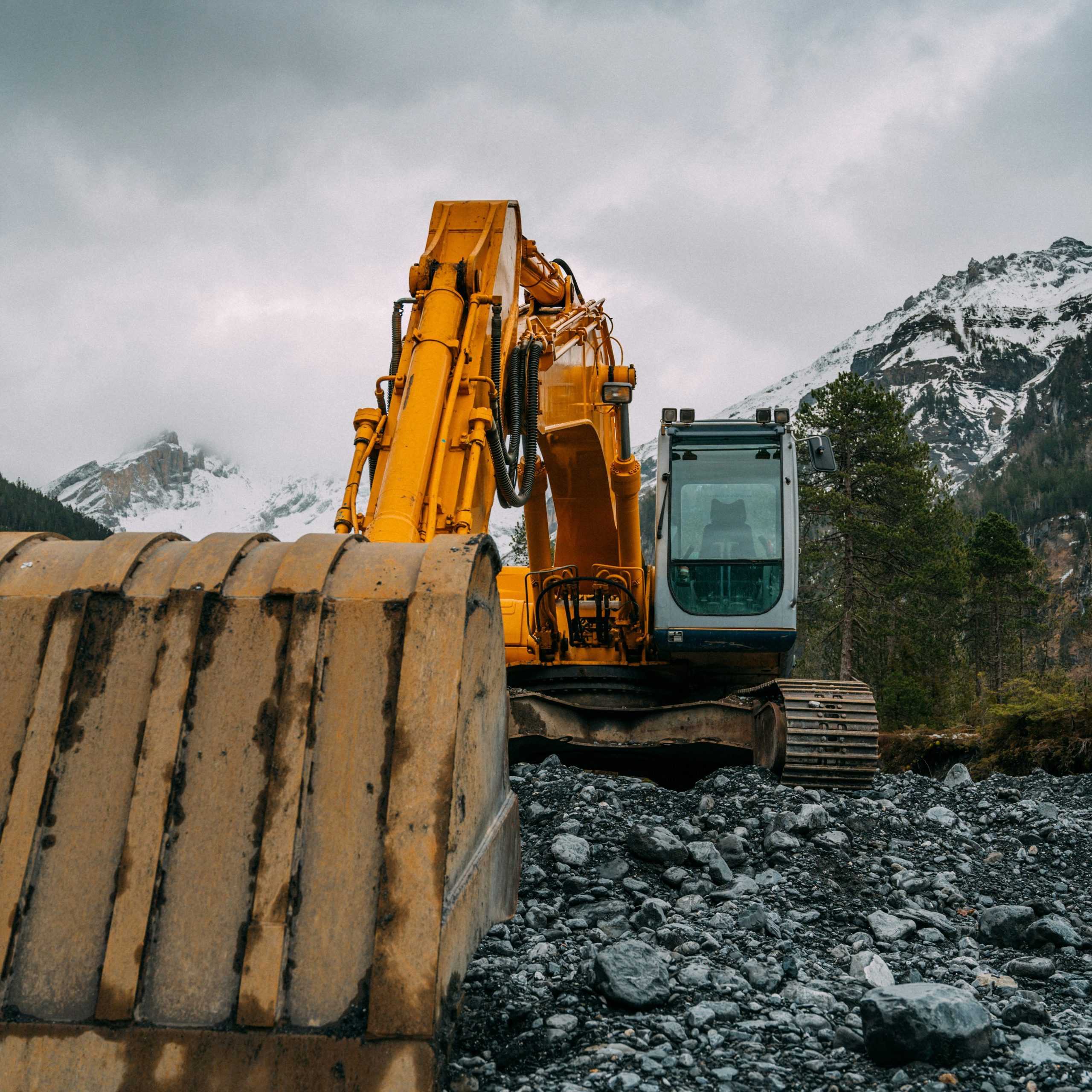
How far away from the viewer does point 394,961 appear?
1.83 m

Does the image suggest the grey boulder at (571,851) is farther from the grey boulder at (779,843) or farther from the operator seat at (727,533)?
the operator seat at (727,533)

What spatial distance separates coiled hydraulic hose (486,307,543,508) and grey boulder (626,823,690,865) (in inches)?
68.1

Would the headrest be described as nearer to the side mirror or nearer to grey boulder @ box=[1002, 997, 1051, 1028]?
the side mirror

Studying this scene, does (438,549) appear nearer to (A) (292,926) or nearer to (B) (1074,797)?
(A) (292,926)

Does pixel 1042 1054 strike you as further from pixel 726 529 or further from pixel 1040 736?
pixel 1040 736

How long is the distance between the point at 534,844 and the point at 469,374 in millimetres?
2173

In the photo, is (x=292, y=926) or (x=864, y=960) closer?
(x=292, y=926)

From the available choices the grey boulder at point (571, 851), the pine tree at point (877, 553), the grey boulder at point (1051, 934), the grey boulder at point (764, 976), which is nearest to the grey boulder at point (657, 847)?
the grey boulder at point (571, 851)

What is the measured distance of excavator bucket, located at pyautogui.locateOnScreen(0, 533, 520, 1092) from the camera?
181 centimetres

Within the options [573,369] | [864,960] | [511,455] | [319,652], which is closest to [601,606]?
[573,369]

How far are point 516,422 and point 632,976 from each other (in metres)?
3.08

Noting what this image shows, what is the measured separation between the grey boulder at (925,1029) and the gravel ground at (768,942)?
0.03ft

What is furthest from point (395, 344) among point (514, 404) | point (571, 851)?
point (571, 851)

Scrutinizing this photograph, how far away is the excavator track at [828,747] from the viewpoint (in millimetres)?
5613
